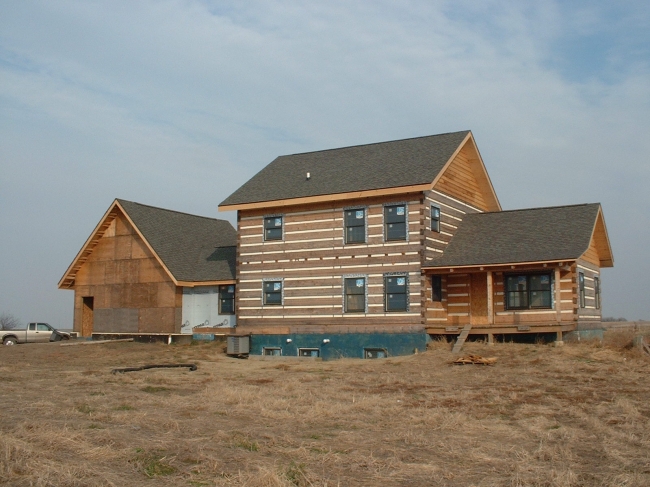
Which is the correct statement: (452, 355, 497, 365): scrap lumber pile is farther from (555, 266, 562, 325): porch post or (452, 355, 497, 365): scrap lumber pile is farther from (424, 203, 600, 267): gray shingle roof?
(424, 203, 600, 267): gray shingle roof

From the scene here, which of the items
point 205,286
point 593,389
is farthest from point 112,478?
point 205,286

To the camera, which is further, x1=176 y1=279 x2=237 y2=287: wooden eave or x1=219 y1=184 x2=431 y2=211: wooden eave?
x1=176 y1=279 x2=237 y2=287: wooden eave

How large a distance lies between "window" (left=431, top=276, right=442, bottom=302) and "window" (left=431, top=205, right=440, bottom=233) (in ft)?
6.72

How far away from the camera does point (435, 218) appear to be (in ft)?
103

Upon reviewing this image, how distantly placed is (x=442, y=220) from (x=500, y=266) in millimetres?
4177

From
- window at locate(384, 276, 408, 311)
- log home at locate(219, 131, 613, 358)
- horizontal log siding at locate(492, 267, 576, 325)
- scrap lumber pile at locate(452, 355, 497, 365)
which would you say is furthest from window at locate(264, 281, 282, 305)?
scrap lumber pile at locate(452, 355, 497, 365)

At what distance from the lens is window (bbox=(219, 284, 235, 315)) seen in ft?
123

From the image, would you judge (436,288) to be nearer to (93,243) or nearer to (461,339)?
(461,339)

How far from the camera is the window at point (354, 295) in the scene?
103 ft

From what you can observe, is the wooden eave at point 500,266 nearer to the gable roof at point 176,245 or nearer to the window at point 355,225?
the window at point 355,225

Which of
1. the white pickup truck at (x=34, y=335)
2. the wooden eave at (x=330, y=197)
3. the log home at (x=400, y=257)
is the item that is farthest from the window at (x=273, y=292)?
the white pickup truck at (x=34, y=335)

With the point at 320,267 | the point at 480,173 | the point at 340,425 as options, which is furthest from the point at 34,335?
the point at 340,425

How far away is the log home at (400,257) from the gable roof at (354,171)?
0.10 m

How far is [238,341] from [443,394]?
15942mm
